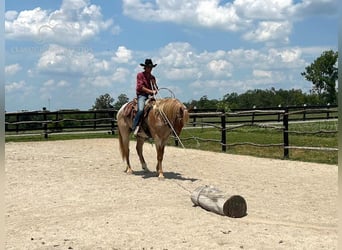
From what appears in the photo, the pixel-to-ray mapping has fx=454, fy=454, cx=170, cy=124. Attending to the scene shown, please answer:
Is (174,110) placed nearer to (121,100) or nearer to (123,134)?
(123,134)

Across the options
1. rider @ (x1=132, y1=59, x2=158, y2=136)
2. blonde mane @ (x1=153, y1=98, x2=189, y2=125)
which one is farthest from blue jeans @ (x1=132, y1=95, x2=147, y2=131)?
blonde mane @ (x1=153, y1=98, x2=189, y2=125)

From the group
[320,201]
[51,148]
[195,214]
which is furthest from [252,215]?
[51,148]

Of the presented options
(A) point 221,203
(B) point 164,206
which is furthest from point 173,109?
(A) point 221,203

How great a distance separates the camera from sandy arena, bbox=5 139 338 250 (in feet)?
14.6

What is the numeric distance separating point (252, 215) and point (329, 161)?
18.0ft

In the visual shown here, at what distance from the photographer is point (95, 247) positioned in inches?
168

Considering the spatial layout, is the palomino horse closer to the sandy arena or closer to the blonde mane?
the blonde mane

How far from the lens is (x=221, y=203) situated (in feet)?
17.5

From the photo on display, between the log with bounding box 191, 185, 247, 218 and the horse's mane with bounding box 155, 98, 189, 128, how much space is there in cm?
220

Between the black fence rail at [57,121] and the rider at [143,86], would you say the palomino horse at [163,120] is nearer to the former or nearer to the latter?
the rider at [143,86]

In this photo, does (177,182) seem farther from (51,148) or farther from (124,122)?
(51,148)

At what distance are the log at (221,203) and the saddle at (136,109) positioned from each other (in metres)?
2.91

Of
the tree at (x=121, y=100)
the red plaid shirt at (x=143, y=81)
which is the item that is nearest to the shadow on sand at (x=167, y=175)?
the red plaid shirt at (x=143, y=81)

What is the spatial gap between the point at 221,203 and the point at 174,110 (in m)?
2.77
